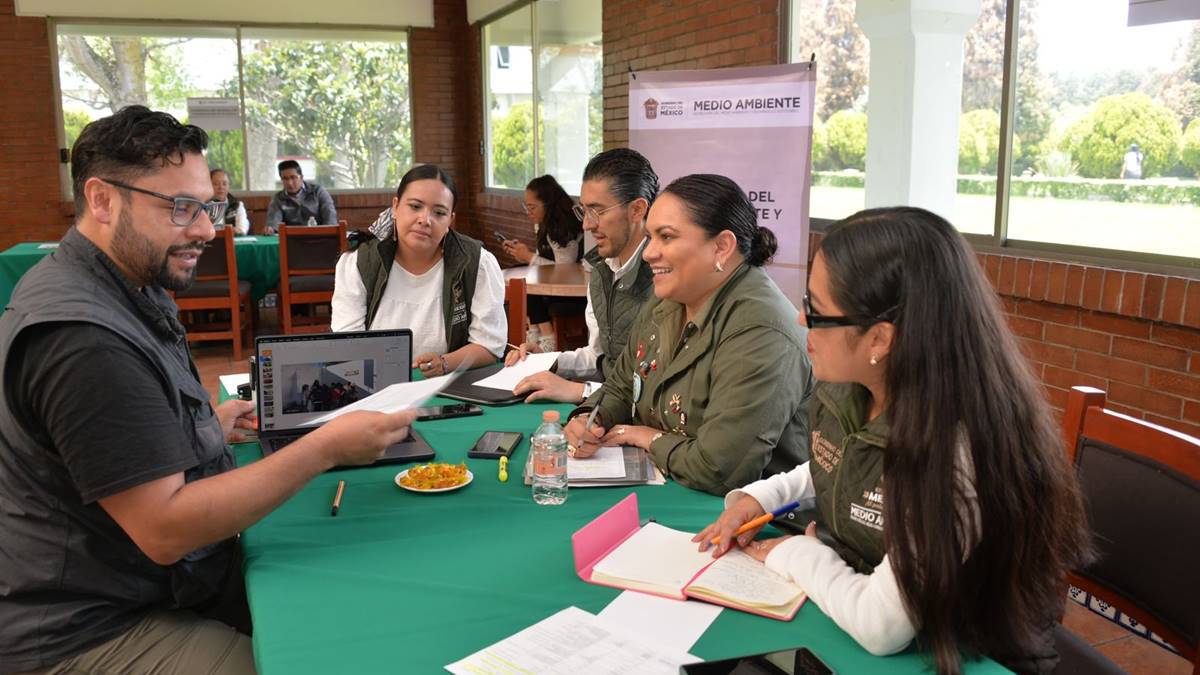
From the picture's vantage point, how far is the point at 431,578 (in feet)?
4.66

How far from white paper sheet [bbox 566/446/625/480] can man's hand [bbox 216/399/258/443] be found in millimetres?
812

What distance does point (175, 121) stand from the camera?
1.61 meters

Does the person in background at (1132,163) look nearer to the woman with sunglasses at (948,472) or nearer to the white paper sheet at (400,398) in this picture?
the woman with sunglasses at (948,472)

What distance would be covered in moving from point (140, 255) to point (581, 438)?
976mm

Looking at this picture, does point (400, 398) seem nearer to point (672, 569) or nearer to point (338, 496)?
point (338, 496)

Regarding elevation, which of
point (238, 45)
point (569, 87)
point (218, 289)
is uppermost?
point (238, 45)

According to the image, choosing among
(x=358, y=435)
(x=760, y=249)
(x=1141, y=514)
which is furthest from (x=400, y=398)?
(x=1141, y=514)

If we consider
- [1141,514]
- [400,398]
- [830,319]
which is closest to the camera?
[830,319]

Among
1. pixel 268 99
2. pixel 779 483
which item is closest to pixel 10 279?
pixel 268 99

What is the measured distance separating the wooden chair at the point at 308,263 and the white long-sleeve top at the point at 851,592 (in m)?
5.59

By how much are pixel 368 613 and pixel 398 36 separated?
905 cm

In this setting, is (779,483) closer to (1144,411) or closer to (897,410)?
(897,410)

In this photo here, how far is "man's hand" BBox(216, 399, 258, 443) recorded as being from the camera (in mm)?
2115

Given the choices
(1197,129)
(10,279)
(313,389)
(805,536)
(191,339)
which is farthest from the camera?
(191,339)
